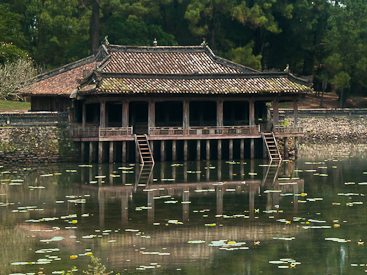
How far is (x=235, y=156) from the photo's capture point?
49.9 m

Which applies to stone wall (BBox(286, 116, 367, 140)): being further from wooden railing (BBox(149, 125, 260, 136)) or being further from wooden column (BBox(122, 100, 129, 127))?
wooden column (BBox(122, 100, 129, 127))

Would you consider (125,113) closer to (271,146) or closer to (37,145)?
(37,145)

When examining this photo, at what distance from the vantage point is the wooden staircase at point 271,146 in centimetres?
4588

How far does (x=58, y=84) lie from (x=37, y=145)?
21.2 ft

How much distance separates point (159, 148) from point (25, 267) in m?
30.6

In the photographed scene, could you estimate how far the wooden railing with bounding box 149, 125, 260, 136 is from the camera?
1772 inches

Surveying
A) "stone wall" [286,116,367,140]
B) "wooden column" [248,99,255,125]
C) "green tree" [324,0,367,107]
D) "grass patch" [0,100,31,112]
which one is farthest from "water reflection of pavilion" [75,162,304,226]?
"green tree" [324,0,367,107]

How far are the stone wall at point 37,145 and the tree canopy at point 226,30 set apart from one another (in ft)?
89.4

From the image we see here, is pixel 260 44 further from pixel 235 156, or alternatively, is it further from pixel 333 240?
pixel 333 240

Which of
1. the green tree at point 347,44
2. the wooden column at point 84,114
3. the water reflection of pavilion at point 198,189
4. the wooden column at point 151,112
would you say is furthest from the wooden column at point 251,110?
the green tree at point 347,44

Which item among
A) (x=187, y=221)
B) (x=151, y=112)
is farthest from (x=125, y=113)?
(x=187, y=221)

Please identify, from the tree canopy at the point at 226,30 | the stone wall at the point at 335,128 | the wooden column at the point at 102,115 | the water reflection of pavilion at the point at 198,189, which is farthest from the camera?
the tree canopy at the point at 226,30

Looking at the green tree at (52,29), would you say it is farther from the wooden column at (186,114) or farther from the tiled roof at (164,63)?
the wooden column at (186,114)

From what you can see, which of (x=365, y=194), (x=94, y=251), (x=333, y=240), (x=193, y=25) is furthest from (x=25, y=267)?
(x=193, y=25)
